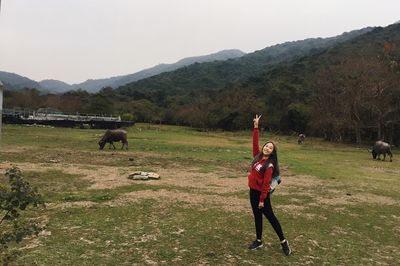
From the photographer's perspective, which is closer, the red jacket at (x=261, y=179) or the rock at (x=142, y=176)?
the red jacket at (x=261, y=179)

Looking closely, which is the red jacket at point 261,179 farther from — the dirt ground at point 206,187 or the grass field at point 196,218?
the dirt ground at point 206,187

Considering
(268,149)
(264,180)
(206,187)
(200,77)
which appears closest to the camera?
(264,180)

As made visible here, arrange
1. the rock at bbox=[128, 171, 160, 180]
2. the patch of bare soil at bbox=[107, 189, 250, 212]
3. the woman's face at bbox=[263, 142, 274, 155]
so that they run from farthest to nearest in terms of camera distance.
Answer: the rock at bbox=[128, 171, 160, 180] → the patch of bare soil at bbox=[107, 189, 250, 212] → the woman's face at bbox=[263, 142, 274, 155]

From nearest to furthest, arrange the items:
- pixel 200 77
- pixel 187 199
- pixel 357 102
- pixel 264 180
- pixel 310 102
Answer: pixel 264 180 → pixel 187 199 → pixel 357 102 → pixel 310 102 → pixel 200 77

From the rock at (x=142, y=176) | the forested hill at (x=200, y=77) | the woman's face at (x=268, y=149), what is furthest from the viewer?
the forested hill at (x=200, y=77)

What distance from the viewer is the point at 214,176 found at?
16.6 meters

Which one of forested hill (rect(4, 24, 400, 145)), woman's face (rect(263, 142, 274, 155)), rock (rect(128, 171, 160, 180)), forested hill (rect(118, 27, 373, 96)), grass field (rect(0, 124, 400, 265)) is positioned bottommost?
grass field (rect(0, 124, 400, 265))

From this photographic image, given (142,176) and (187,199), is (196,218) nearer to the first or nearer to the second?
(187,199)

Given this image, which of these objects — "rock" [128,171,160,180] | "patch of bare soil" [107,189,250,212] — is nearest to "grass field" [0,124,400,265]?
"patch of bare soil" [107,189,250,212]

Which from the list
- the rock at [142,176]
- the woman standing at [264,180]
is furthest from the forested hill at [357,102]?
the woman standing at [264,180]

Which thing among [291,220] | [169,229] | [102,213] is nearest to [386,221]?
[291,220]

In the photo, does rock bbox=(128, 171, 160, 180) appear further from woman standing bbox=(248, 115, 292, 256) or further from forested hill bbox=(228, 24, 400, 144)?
forested hill bbox=(228, 24, 400, 144)

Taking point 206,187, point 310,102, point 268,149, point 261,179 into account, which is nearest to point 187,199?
point 206,187

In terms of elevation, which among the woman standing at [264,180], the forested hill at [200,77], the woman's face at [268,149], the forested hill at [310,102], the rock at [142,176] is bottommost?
the rock at [142,176]
